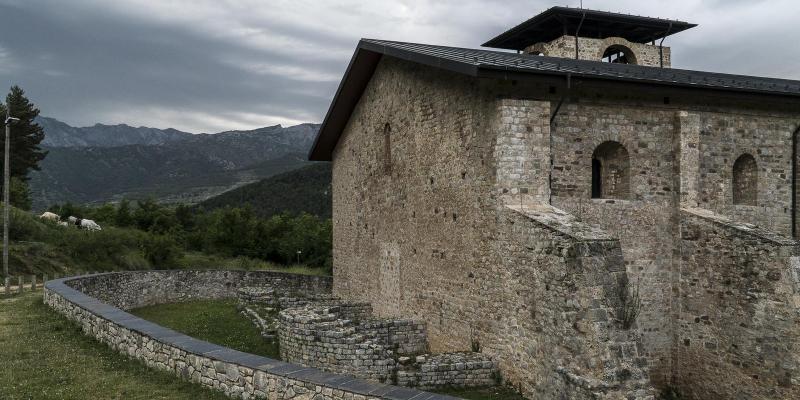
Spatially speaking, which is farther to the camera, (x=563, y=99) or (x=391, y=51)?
(x=391, y=51)

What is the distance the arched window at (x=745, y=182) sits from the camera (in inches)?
531

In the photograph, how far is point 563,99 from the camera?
37.8 feet

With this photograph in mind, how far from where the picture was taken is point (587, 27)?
19797 millimetres

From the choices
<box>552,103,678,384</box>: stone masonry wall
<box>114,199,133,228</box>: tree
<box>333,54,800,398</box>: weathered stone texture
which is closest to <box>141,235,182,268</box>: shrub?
<box>114,199,133,228</box>: tree

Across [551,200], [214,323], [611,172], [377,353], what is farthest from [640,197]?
[214,323]

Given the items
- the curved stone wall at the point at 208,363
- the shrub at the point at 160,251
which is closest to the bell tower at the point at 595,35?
the curved stone wall at the point at 208,363

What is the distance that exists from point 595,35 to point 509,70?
11.2m

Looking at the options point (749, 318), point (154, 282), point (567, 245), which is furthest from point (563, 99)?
point (154, 282)

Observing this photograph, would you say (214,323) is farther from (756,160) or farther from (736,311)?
(756,160)

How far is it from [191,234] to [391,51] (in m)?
35.5

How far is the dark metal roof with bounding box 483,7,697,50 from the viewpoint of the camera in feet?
61.8

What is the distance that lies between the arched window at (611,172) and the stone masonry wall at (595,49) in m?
7.09

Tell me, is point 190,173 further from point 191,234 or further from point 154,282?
point 154,282

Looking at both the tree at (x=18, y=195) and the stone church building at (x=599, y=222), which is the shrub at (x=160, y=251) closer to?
the tree at (x=18, y=195)
